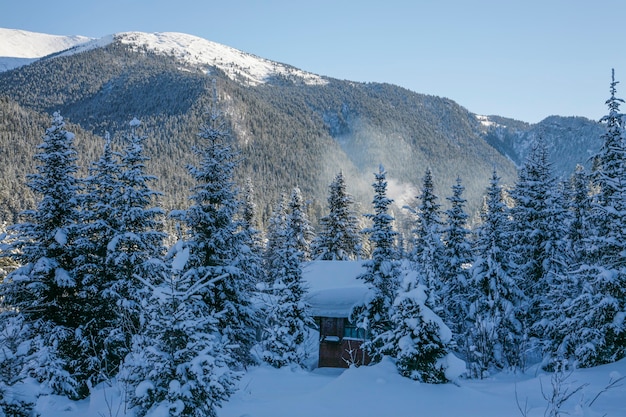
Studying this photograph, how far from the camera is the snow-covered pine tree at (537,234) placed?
22703 millimetres

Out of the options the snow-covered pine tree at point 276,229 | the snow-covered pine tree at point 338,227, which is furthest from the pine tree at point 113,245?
the snow-covered pine tree at point 276,229

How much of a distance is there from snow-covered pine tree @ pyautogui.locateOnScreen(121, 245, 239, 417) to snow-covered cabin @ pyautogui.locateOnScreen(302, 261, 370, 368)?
18509mm

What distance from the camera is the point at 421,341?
33.8ft

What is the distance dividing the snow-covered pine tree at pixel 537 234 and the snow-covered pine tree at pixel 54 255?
69.3ft

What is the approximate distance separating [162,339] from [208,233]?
13.1m

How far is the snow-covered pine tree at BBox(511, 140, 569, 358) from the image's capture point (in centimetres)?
2270

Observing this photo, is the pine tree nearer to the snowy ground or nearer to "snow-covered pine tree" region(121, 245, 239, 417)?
the snowy ground

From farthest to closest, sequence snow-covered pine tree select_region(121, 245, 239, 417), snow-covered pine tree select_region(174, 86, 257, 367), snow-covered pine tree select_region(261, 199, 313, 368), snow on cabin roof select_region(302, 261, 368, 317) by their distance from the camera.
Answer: snow on cabin roof select_region(302, 261, 368, 317) → snow-covered pine tree select_region(261, 199, 313, 368) → snow-covered pine tree select_region(174, 86, 257, 367) → snow-covered pine tree select_region(121, 245, 239, 417)

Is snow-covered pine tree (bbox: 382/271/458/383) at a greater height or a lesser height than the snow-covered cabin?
greater

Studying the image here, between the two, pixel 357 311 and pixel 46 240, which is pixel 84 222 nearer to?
pixel 46 240

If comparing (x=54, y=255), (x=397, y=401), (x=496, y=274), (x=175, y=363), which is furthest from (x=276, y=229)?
(x=175, y=363)

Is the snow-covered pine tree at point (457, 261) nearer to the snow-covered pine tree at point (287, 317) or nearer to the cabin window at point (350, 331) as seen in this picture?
the cabin window at point (350, 331)

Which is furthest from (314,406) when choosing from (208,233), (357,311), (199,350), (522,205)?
(522,205)

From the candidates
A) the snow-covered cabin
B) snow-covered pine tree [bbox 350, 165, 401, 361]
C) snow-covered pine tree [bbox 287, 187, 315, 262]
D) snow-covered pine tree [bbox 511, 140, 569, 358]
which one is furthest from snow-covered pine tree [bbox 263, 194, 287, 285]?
snow-covered pine tree [bbox 511, 140, 569, 358]
